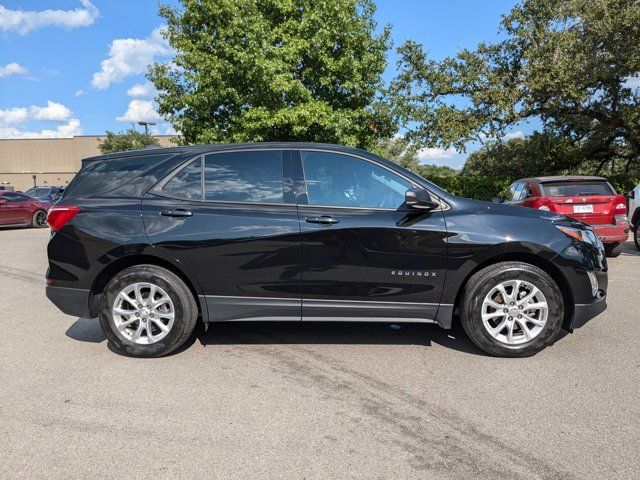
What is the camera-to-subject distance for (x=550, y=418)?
10.1 feet

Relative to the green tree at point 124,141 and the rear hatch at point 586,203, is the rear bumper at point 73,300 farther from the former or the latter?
the green tree at point 124,141

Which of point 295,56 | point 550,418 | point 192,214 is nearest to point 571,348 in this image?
point 550,418

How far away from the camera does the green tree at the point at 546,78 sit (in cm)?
1497

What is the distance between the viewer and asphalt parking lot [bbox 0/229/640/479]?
2.60 meters

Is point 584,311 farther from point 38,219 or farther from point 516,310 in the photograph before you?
point 38,219

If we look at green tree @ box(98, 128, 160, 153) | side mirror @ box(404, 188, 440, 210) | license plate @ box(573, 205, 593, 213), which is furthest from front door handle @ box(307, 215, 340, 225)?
green tree @ box(98, 128, 160, 153)

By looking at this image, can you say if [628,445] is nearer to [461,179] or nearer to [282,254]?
[282,254]

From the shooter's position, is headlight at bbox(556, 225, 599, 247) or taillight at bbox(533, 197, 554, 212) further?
taillight at bbox(533, 197, 554, 212)

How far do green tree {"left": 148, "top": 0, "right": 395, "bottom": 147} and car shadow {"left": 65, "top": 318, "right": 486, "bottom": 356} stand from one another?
38.2 ft

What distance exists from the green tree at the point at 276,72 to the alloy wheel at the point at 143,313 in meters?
12.2

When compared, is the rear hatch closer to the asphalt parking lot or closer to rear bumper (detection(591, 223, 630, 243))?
rear bumper (detection(591, 223, 630, 243))

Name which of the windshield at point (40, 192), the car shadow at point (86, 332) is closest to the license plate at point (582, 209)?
the car shadow at point (86, 332)

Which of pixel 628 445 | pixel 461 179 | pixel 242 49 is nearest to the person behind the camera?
pixel 628 445

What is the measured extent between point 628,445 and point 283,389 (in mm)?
2193
